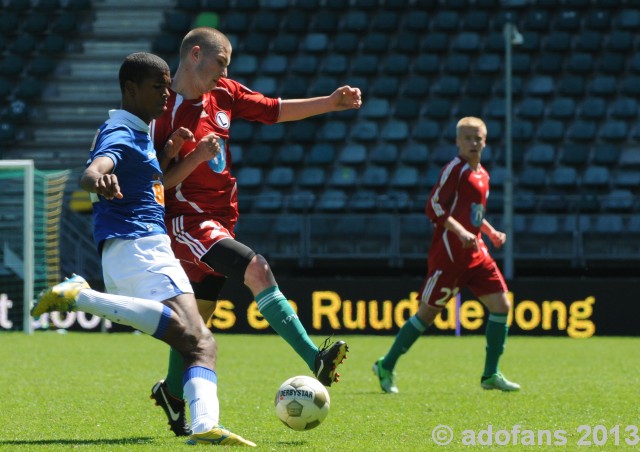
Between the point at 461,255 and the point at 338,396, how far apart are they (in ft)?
4.69

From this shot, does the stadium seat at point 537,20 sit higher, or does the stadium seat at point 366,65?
the stadium seat at point 537,20

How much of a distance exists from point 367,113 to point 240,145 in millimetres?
2234

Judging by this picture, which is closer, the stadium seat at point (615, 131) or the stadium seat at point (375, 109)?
the stadium seat at point (615, 131)

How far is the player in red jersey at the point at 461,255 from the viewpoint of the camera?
323 inches

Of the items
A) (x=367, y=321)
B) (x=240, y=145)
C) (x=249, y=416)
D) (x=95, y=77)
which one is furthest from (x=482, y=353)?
(x=95, y=77)

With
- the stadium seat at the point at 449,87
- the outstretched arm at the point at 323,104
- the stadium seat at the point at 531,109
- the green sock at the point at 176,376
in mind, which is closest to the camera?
the green sock at the point at 176,376

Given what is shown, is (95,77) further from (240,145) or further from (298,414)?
(298,414)

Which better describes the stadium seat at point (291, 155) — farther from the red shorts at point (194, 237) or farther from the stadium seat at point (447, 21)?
the red shorts at point (194, 237)

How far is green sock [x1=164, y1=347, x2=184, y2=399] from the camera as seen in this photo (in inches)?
226

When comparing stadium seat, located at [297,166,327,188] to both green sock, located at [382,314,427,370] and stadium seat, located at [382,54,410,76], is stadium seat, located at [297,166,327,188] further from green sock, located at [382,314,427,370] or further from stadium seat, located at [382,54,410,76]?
green sock, located at [382,314,427,370]

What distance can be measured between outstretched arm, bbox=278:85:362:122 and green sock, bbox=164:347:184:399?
135cm

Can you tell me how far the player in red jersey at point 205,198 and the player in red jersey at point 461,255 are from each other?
93.7 inches

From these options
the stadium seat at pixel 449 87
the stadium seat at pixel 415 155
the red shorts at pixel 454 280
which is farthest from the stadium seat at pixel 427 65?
the red shorts at pixel 454 280

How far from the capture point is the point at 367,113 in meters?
19.7
